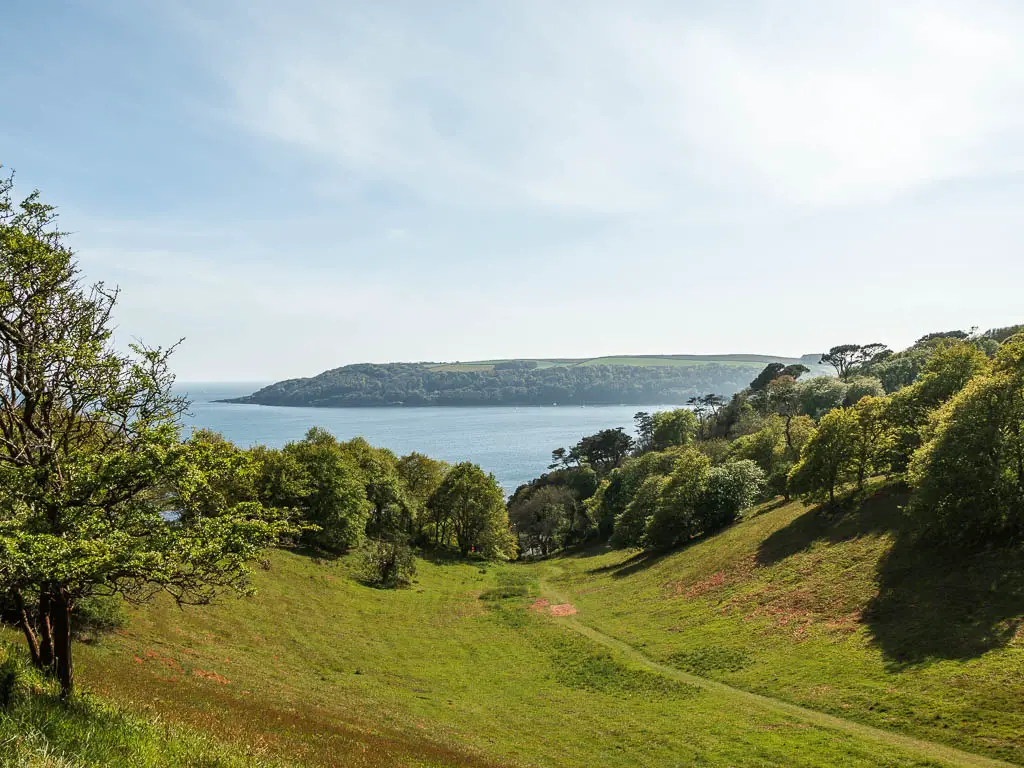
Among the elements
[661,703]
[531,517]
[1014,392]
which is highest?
[1014,392]

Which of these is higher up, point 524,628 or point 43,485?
point 43,485

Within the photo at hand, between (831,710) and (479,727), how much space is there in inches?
696

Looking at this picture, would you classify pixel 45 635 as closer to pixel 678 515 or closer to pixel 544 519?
pixel 678 515

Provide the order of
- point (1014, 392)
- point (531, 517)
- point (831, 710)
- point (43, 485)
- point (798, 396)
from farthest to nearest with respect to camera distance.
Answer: point (798, 396) < point (531, 517) < point (1014, 392) < point (831, 710) < point (43, 485)

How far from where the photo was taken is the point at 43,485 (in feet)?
40.2

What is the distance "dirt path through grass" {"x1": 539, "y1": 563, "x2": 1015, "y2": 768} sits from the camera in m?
21.0

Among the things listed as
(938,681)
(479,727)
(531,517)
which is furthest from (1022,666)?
(531,517)

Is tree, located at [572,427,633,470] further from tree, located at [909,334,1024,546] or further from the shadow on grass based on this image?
tree, located at [909,334,1024,546]

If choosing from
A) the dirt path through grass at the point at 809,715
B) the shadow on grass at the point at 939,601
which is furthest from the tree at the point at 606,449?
the dirt path through grass at the point at 809,715

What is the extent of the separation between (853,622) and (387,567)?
148 ft

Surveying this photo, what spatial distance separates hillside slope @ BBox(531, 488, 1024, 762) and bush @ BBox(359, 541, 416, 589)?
20770 millimetres

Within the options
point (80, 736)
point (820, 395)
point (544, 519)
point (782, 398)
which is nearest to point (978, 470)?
point (80, 736)

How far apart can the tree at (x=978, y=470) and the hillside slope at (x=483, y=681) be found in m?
13.1

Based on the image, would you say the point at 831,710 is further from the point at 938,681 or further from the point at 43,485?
the point at 43,485
